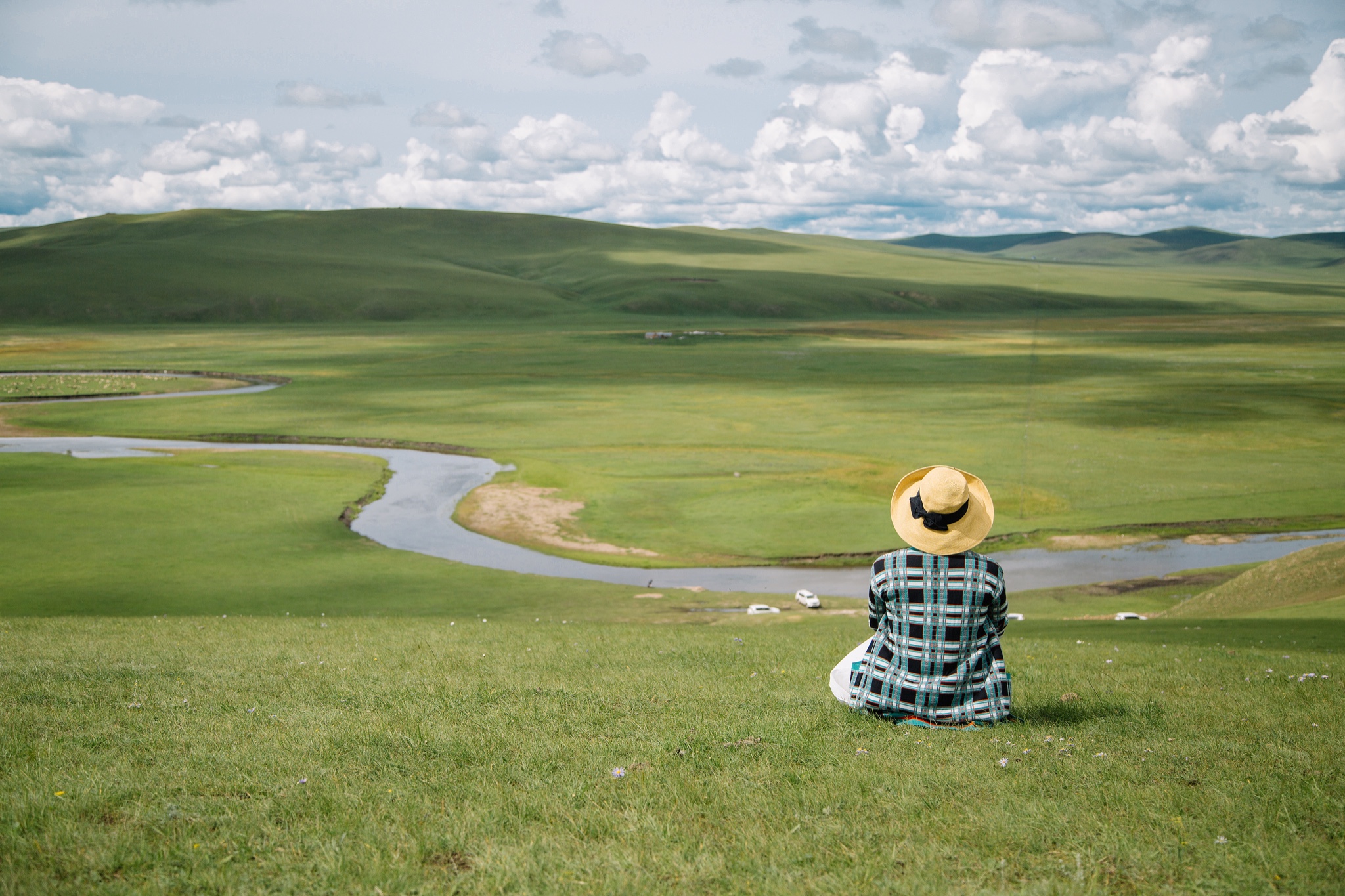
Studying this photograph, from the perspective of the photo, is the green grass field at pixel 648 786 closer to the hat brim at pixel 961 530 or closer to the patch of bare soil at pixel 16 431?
the hat brim at pixel 961 530

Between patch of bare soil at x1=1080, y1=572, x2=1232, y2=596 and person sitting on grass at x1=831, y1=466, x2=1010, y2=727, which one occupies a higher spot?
person sitting on grass at x1=831, y1=466, x2=1010, y2=727

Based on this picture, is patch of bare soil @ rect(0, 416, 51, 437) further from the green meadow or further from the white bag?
the white bag

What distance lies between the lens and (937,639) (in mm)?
8602

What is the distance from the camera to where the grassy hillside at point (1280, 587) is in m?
23.4

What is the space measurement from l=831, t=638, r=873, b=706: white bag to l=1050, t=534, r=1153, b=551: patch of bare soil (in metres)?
30.6

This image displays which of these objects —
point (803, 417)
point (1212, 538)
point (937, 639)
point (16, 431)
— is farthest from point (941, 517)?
point (16, 431)

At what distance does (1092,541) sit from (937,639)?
32.7 meters

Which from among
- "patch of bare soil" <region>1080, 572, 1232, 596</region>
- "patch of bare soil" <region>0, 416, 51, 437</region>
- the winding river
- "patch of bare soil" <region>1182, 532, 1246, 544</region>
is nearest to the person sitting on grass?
the winding river

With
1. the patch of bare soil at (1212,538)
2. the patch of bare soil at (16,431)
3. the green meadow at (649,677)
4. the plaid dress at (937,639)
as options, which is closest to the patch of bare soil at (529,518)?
the green meadow at (649,677)

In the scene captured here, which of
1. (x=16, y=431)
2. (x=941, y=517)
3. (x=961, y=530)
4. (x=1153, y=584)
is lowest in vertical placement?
(x=1153, y=584)

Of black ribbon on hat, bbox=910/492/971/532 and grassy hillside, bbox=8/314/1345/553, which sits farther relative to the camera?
grassy hillside, bbox=8/314/1345/553

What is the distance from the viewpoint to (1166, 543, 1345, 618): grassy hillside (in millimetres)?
23403

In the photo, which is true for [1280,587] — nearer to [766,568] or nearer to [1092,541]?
[1092,541]

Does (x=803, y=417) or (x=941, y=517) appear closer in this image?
(x=941, y=517)
